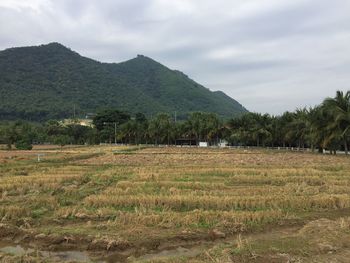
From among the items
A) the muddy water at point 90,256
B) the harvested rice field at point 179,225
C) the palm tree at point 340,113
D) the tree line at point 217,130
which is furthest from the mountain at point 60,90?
the muddy water at point 90,256

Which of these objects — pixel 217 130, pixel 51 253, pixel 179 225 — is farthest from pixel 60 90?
pixel 51 253

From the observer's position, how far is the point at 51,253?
10.3 m

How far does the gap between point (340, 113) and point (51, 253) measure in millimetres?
43534

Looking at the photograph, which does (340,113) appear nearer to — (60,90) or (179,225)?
(179,225)

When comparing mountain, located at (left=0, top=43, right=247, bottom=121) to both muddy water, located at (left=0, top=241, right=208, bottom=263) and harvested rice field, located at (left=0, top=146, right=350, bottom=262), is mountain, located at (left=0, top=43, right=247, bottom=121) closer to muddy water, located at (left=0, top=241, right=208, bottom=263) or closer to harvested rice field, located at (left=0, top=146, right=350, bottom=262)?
harvested rice field, located at (left=0, top=146, right=350, bottom=262)

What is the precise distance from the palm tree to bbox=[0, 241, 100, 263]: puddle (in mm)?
42062

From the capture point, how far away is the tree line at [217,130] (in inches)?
1981

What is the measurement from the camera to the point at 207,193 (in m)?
17.3

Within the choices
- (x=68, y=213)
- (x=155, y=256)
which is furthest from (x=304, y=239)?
(x=68, y=213)

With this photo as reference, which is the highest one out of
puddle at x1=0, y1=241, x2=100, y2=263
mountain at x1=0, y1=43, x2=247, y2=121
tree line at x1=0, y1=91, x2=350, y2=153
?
mountain at x1=0, y1=43, x2=247, y2=121

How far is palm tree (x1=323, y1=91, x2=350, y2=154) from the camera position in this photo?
46.6 m

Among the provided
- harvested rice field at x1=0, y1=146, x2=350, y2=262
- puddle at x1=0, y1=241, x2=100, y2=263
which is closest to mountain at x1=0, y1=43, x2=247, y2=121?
harvested rice field at x1=0, y1=146, x2=350, y2=262

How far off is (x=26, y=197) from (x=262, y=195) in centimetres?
1066

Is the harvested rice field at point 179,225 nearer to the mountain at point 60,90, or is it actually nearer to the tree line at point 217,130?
the tree line at point 217,130
